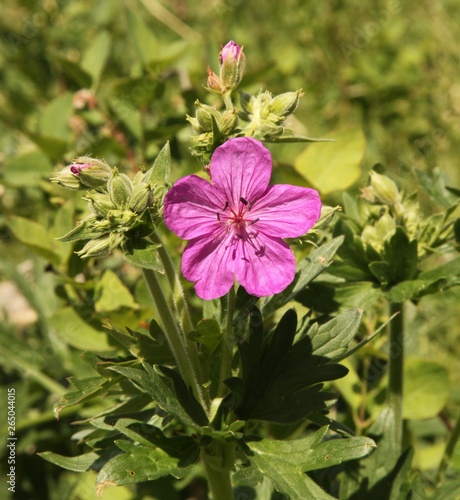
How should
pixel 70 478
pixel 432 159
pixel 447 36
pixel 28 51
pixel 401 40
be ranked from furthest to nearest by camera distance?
pixel 401 40, pixel 447 36, pixel 432 159, pixel 28 51, pixel 70 478

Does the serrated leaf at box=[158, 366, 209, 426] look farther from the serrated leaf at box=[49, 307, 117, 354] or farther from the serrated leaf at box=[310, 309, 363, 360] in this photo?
the serrated leaf at box=[49, 307, 117, 354]

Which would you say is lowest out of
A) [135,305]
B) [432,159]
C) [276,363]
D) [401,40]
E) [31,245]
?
[276,363]

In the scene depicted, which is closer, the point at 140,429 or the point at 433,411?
the point at 140,429

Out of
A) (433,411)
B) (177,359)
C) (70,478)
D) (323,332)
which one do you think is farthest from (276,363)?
(70,478)

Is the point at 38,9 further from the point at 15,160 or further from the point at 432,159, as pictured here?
the point at 432,159

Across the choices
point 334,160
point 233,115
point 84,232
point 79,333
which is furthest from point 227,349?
point 334,160

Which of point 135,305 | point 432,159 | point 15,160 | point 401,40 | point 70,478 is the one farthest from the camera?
point 401,40

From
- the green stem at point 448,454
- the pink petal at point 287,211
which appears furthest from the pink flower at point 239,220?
the green stem at point 448,454

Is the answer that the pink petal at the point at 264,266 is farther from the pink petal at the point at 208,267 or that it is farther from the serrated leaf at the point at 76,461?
the serrated leaf at the point at 76,461

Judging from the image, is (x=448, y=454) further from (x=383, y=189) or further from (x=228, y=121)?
(x=228, y=121)
